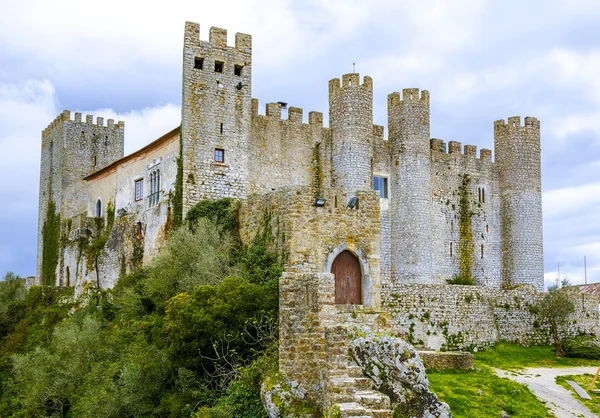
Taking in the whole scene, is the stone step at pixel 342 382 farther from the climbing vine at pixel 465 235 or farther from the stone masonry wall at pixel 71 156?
the stone masonry wall at pixel 71 156

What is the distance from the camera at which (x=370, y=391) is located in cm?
1728

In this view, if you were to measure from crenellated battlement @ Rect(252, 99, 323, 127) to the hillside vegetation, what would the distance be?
23.1ft

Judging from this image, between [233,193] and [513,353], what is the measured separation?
42.8ft

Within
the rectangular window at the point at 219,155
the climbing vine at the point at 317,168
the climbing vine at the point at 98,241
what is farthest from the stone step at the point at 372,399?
the climbing vine at the point at 98,241

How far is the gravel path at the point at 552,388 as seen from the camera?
23.2 meters

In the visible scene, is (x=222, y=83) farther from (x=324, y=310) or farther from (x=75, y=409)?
(x=324, y=310)

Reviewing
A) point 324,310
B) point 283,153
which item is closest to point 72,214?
point 283,153

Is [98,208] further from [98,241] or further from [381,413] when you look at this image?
[381,413]

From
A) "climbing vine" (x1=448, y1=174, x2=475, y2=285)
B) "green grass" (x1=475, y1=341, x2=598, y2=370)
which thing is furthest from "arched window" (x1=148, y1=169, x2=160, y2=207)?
"climbing vine" (x1=448, y1=174, x2=475, y2=285)

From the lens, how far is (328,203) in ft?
76.4

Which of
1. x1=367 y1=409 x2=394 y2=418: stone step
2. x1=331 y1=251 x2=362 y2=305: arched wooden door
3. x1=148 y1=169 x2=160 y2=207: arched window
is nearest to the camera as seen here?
x1=367 y1=409 x2=394 y2=418: stone step

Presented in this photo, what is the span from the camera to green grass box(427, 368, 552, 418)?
70.4 ft

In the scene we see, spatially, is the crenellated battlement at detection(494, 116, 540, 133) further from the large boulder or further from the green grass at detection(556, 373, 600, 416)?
the large boulder

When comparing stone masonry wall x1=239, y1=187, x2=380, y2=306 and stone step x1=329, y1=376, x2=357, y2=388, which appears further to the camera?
stone masonry wall x1=239, y1=187, x2=380, y2=306
